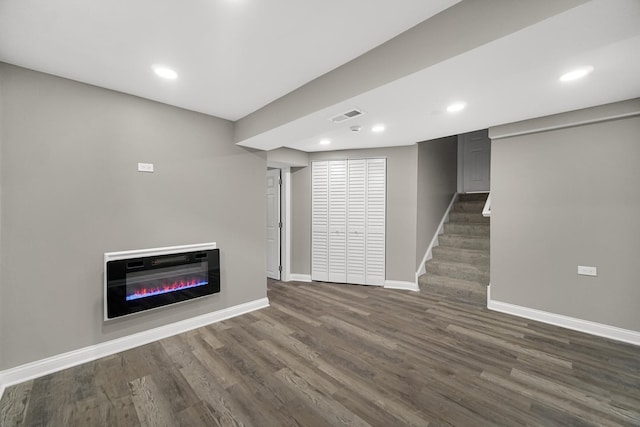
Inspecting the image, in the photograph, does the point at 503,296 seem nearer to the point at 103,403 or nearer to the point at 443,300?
the point at 443,300

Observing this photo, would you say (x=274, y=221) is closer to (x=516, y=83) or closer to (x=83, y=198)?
(x=83, y=198)

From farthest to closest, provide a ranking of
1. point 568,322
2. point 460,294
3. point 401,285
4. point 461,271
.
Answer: point 401,285 < point 461,271 < point 460,294 < point 568,322

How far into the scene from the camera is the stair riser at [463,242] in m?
4.48

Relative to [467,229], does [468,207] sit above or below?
above

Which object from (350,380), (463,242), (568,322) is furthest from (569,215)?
(350,380)

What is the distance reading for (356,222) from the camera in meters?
4.71

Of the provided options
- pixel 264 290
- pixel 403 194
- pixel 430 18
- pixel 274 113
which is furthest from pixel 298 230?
pixel 430 18

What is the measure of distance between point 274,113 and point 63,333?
2788mm

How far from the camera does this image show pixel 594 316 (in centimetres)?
283

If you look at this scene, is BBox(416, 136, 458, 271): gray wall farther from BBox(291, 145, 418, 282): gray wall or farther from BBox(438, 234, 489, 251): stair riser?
BBox(438, 234, 489, 251): stair riser

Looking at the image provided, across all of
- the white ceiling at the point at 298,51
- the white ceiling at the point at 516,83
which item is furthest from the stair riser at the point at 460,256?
the white ceiling at the point at 298,51

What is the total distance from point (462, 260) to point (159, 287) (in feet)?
14.9

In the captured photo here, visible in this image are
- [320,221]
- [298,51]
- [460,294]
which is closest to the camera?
[298,51]

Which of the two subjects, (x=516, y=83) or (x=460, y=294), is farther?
(x=460, y=294)
